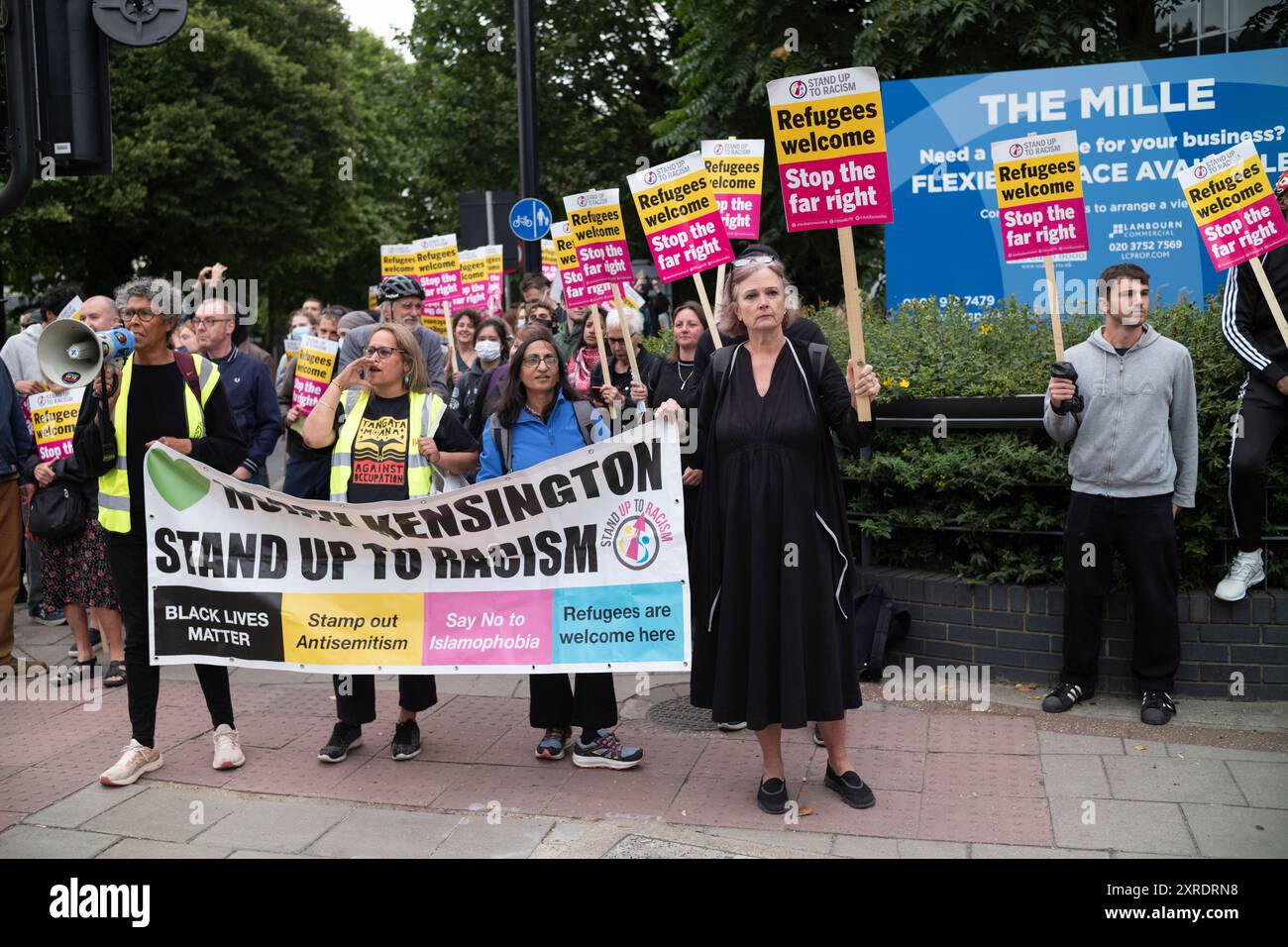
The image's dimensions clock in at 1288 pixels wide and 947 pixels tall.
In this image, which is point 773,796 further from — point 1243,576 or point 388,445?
point 1243,576

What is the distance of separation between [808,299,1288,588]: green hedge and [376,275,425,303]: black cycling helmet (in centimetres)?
330

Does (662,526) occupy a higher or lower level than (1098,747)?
higher

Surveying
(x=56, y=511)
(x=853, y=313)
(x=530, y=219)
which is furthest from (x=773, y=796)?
(x=530, y=219)

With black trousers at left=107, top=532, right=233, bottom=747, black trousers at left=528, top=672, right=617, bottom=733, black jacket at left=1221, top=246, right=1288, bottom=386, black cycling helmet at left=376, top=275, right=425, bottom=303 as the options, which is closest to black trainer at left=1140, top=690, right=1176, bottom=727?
black jacket at left=1221, top=246, right=1288, bottom=386

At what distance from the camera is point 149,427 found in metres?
6.19

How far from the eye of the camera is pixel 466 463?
6.21 metres

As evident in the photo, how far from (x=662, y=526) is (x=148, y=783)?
2.57m

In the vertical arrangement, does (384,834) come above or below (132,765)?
below

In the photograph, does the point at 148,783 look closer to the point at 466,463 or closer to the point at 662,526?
the point at 466,463

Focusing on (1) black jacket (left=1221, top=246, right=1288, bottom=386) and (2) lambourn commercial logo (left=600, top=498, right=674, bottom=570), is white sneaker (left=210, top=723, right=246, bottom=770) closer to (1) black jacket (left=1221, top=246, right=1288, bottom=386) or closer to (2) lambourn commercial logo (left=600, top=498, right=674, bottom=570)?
(2) lambourn commercial logo (left=600, top=498, right=674, bottom=570)

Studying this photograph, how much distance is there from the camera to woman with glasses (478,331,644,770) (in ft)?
19.8

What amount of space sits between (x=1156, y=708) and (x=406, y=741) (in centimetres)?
356

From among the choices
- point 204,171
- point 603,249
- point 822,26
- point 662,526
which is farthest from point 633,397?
point 204,171

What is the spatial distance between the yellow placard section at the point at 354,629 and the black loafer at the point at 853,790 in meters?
1.91
